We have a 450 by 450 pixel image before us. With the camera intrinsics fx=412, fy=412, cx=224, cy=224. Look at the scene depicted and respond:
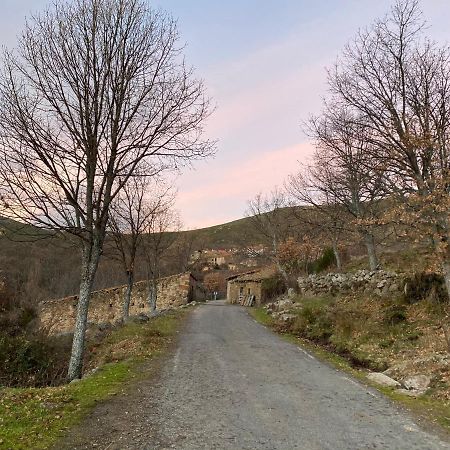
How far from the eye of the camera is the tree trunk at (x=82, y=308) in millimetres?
9703

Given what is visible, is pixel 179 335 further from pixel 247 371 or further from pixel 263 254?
pixel 263 254

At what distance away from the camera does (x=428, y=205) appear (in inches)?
423

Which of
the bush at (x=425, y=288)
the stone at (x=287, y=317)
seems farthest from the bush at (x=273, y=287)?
the bush at (x=425, y=288)

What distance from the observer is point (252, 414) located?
6098 millimetres

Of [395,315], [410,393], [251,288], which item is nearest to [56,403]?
[410,393]

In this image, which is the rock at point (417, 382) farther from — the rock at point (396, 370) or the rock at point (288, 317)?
the rock at point (288, 317)

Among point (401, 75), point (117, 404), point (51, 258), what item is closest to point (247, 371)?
point (117, 404)

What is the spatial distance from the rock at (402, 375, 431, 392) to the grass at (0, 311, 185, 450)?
556 cm

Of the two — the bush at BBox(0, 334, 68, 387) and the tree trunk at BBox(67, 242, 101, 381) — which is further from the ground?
the tree trunk at BBox(67, 242, 101, 381)

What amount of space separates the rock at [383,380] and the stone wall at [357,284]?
7353 mm

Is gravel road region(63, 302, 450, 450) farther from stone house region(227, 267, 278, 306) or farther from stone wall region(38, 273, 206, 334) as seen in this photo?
stone house region(227, 267, 278, 306)

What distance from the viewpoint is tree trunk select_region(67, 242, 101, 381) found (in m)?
9.70

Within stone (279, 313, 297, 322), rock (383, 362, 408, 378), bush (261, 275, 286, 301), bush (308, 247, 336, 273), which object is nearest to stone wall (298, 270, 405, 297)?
stone (279, 313, 297, 322)

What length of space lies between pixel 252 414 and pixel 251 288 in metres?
35.4
